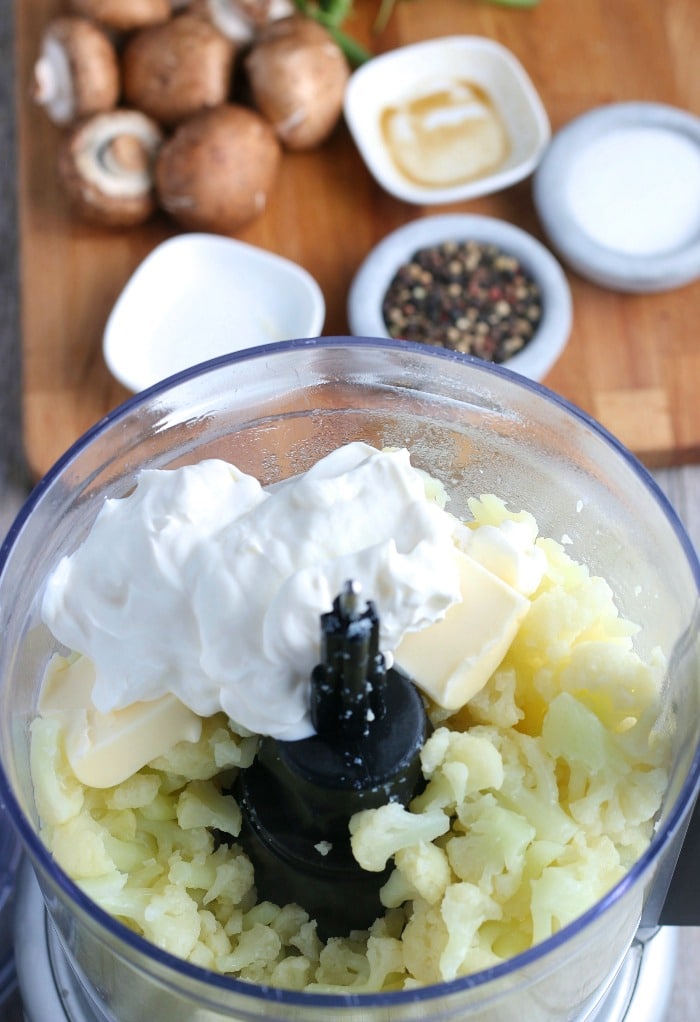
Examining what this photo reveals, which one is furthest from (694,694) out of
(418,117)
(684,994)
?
(418,117)

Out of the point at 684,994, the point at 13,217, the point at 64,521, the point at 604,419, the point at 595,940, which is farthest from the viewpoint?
the point at 13,217

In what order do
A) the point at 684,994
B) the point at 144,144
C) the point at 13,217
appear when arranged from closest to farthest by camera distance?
the point at 684,994
the point at 144,144
the point at 13,217

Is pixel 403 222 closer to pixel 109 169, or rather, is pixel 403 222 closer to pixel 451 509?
pixel 109 169

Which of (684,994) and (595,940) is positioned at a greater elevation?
(595,940)

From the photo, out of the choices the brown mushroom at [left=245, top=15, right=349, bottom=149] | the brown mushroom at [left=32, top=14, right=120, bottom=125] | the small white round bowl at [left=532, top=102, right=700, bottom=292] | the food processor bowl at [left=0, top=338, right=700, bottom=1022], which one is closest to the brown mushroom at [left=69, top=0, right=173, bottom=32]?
the brown mushroom at [left=32, top=14, right=120, bottom=125]

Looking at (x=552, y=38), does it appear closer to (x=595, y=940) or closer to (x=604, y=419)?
(x=604, y=419)

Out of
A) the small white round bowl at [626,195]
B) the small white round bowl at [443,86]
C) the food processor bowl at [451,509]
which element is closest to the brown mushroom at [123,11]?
the small white round bowl at [443,86]
